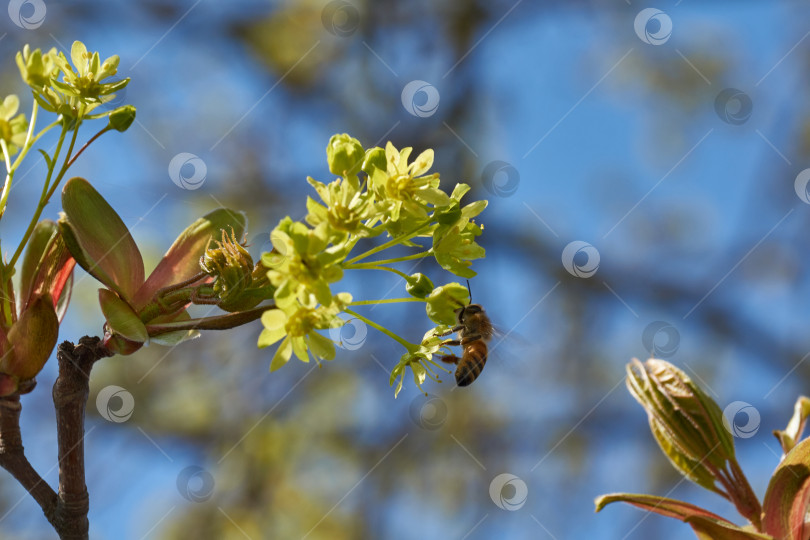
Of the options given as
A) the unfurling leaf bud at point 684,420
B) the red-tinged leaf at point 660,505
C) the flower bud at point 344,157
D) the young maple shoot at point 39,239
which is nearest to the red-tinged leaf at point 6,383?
the young maple shoot at point 39,239

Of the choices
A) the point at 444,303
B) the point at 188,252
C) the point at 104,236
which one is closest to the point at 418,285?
the point at 444,303

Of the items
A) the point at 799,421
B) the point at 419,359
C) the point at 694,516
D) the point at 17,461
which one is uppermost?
the point at 799,421

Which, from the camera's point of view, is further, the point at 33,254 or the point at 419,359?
the point at 419,359

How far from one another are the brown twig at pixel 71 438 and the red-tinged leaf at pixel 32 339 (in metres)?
0.03

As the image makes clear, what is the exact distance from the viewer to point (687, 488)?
4.36 meters

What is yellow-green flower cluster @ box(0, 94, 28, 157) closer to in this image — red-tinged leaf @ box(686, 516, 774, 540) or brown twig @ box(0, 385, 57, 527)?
brown twig @ box(0, 385, 57, 527)

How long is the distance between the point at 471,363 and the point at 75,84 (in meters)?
0.97

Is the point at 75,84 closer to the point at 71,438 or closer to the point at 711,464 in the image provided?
the point at 71,438

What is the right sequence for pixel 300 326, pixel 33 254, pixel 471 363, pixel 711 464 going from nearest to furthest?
1. pixel 300 326
2. pixel 33 254
3. pixel 711 464
4. pixel 471 363

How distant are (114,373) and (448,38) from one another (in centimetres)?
Answer: 251

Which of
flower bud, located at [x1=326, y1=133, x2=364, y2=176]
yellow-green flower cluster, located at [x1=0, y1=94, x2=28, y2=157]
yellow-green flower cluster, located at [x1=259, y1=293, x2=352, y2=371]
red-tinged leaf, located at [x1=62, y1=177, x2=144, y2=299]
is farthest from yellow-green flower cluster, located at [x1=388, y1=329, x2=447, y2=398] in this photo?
yellow-green flower cluster, located at [x1=0, y1=94, x2=28, y2=157]

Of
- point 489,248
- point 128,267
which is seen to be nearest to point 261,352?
point 489,248

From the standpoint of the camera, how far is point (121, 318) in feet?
3.59

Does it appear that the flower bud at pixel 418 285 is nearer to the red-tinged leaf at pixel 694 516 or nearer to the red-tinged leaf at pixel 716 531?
the red-tinged leaf at pixel 694 516
